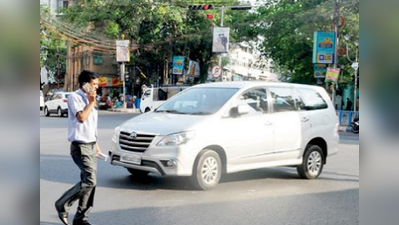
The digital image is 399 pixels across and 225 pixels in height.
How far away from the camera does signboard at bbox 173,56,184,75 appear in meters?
38.8

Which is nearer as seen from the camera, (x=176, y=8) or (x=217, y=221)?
(x=217, y=221)

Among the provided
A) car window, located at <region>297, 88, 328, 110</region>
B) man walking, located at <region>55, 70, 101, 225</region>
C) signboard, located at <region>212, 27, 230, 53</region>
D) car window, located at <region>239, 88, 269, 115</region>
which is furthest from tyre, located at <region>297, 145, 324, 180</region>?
signboard, located at <region>212, 27, 230, 53</region>

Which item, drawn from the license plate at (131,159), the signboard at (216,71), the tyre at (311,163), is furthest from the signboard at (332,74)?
the license plate at (131,159)

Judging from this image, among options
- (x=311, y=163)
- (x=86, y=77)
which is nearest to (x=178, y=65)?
(x=311, y=163)

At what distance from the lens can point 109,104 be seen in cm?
3972

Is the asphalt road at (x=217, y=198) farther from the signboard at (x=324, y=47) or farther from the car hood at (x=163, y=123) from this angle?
the signboard at (x=324, y=47)

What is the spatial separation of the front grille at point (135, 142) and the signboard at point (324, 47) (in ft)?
55.0

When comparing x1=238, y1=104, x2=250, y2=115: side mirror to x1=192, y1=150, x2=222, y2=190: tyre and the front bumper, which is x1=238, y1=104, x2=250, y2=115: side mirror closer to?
x1=192, y1=150, x2=222, y2=190: tyre

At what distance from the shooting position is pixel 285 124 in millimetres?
8156

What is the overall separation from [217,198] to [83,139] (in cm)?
270
